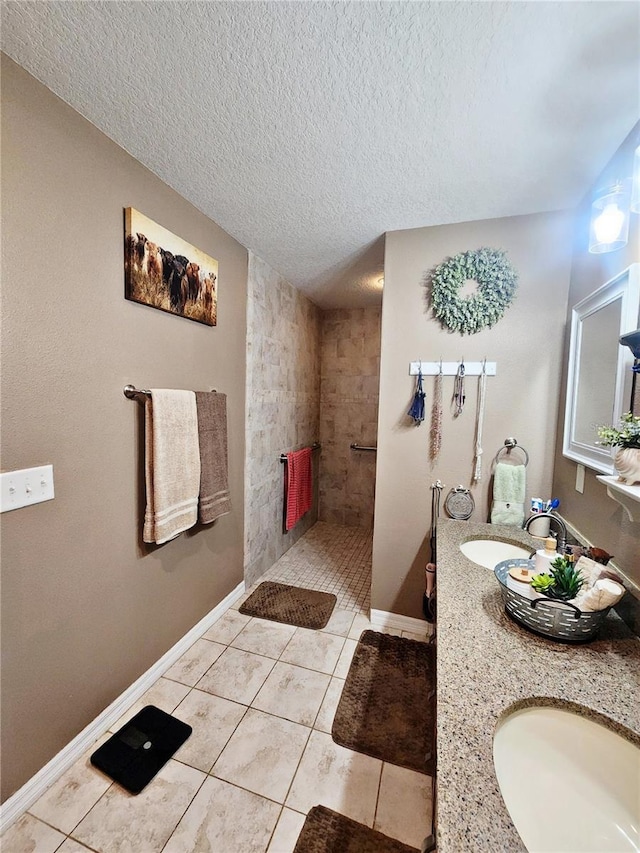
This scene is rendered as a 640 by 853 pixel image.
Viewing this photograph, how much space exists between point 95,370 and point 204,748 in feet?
5.07

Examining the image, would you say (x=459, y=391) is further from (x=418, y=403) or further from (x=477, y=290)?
(x=477, y=290)

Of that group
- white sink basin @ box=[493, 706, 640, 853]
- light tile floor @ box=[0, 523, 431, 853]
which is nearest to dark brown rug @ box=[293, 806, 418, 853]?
light tile floor @ box=[0, 523, 431, 853]

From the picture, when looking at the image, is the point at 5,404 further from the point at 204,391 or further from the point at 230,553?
the point at 230,553

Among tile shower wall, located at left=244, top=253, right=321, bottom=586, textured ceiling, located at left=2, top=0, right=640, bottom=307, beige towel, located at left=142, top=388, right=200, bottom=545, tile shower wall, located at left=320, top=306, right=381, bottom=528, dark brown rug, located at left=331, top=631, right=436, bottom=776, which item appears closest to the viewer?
textured ceiling, located at left=2, top=0, right=640, bottom=307

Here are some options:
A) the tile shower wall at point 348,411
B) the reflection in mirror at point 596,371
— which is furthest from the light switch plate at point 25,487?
the tile shower wall at point 348,411

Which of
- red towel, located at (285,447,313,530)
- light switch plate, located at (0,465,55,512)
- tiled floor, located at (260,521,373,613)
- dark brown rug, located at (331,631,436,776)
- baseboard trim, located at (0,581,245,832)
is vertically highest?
light switch plate, located at (0,465,55,512)

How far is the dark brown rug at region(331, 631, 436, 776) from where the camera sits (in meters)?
1.35

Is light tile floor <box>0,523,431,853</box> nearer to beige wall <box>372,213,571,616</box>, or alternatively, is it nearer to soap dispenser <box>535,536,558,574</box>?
beige wall <box>372,213,571,616</box>

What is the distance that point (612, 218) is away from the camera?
1.14m

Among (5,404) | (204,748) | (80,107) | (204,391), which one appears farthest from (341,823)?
(80,107)

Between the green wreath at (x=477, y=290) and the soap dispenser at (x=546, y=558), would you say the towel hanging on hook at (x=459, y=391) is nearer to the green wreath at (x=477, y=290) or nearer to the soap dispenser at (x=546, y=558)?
the green wreath at (x=477, y=290)

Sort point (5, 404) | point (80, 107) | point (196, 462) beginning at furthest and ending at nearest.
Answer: point (196, 462), point (80, 107), point (5, 404)

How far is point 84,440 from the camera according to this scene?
127cm

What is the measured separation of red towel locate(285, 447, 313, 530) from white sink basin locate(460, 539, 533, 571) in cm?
167
